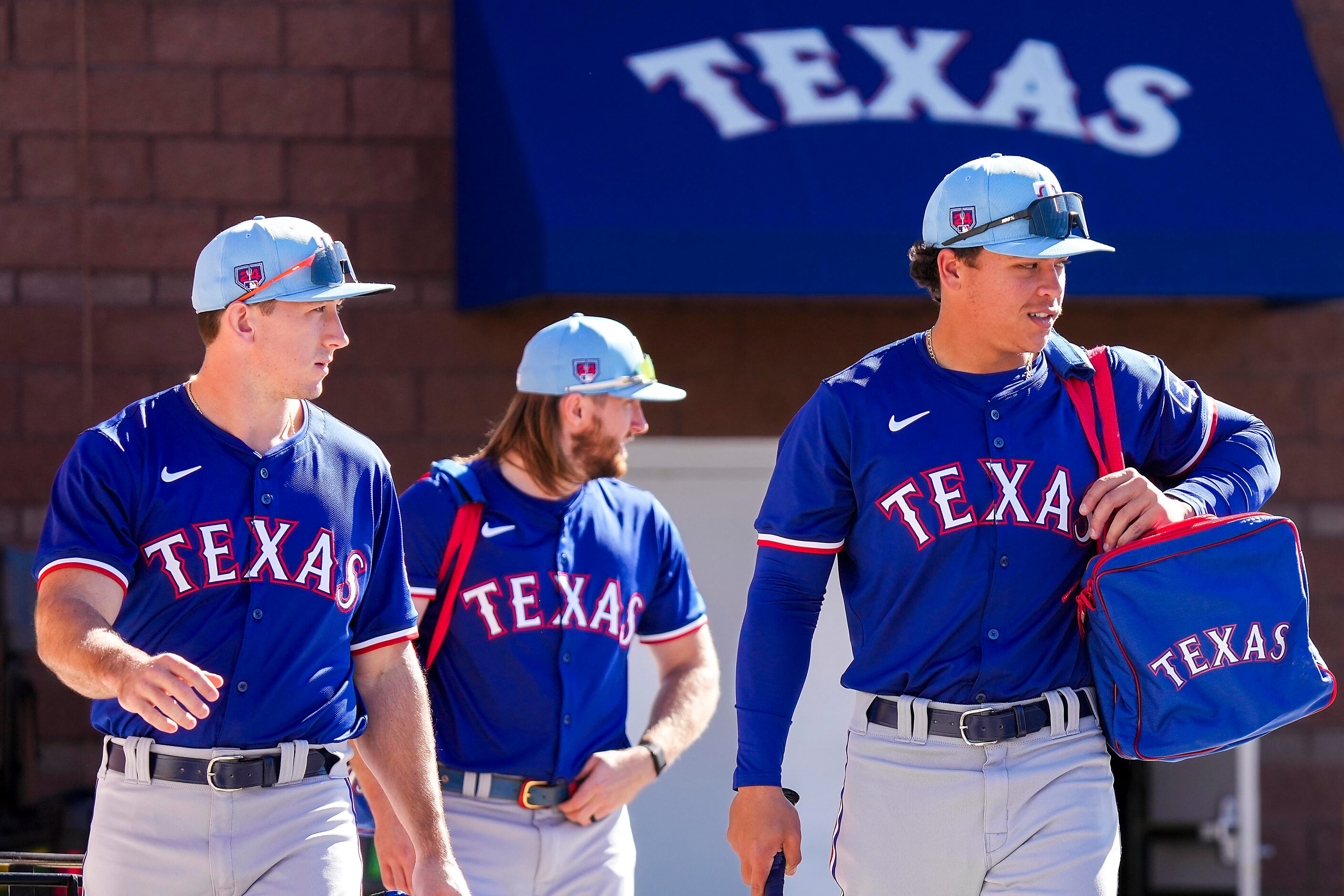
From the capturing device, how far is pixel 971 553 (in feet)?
10.4

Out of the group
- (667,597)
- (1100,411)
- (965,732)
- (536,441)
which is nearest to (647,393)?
(536,441)

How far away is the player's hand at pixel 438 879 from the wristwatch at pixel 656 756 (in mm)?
907

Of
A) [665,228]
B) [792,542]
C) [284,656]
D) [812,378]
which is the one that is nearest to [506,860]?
[284,656]

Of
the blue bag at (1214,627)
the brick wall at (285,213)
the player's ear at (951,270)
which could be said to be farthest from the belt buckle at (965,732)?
the brick wall at (285,213)

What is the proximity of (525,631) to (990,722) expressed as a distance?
1.36 m

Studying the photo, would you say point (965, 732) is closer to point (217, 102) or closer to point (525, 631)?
point (525, 631)

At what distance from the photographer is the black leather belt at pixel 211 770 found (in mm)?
3143

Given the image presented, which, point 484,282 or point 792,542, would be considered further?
point 484,282

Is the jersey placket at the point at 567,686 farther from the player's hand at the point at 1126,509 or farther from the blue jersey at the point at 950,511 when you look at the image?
the player's hand at the point at 1126,509

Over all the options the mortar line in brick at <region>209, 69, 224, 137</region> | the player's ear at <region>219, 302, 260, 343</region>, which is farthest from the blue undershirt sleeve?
the mortar line in brick at <region>209, 69, 224, 137</region>

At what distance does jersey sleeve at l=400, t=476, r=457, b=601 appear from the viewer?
4.01 m

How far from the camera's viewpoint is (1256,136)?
6434 mm

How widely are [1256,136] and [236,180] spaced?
171 inches

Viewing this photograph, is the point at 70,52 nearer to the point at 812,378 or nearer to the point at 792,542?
the point at 812,378
